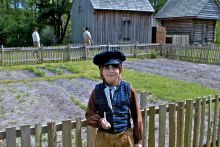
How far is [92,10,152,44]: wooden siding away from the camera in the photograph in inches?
1149

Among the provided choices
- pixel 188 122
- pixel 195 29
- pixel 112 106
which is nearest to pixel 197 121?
pixel 188 122

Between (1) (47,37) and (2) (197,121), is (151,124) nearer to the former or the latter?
(2) (197,121)

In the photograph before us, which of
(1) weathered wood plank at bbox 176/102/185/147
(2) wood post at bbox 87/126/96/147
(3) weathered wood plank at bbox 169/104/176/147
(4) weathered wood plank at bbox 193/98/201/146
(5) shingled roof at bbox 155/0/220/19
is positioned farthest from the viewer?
(5) shingled roof at bbox 155/0/220/19

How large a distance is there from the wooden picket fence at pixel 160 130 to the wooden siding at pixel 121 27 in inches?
949

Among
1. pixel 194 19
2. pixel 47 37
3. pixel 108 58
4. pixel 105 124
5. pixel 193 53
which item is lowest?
pixel 105 124

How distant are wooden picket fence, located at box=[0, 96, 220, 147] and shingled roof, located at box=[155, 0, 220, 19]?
29.6 metres

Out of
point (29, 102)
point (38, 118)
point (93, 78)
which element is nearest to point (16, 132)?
point (38, 118)

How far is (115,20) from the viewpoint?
29609 mm

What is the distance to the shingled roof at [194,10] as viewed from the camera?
33.7 m

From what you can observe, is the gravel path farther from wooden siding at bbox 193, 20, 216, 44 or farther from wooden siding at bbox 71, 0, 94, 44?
wooden siding at bbox 193, 20, 216, 44

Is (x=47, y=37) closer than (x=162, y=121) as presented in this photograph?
No

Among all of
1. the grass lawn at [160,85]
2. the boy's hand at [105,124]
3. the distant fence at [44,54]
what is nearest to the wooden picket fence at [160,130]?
the boy's hand at [105,124]

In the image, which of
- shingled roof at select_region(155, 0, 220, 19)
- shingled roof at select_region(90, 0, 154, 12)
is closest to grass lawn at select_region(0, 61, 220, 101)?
shingled roof at select_region(90, 0, 154, 12)

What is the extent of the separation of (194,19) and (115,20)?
392 inches
